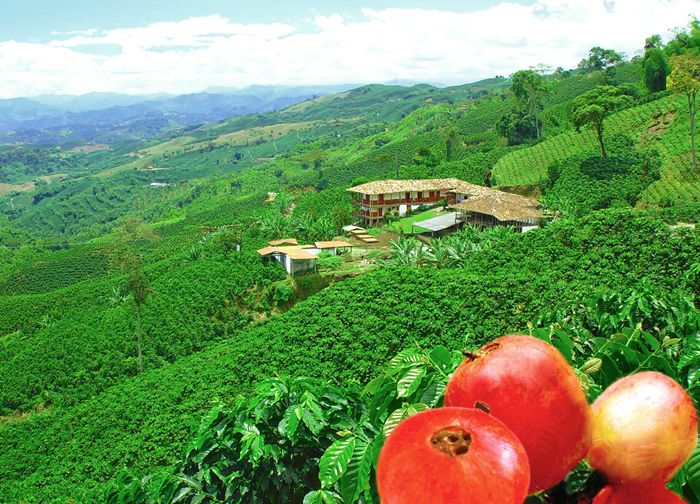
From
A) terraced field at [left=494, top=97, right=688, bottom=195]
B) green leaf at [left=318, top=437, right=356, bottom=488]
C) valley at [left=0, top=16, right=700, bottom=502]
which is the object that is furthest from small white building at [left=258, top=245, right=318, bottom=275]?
green leaf at [left=318, top=437, right=356, bottom=488]

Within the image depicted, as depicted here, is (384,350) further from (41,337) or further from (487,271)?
(41,337)

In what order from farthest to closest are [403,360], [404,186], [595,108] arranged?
[404,186] < [595,108] < [403,360]

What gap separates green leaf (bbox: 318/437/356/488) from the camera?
2000 millimetres

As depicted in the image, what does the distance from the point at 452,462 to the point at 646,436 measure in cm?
45

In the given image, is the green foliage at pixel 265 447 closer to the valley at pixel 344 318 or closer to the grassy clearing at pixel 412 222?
the valley at pixel 344 318

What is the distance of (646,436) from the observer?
1.00 m

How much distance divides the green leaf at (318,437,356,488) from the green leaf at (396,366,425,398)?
30 cm

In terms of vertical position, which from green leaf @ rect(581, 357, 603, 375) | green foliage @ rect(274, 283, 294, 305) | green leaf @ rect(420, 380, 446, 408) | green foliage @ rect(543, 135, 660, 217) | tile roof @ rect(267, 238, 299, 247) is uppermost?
green leaf @ rect(581, 357, 603, 375)

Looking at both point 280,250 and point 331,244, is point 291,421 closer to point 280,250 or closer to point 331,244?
point 280,250

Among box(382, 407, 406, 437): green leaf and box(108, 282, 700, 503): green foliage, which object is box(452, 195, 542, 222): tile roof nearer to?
box(108, 282, 700, 503): green foliage

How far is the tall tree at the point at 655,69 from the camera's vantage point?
40.9 meters

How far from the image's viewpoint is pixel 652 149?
104 ft

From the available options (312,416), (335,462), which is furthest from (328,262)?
(335,462)

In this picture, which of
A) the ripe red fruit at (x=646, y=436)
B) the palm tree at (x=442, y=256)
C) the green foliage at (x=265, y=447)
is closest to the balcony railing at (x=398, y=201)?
the palm tree at (x=442, y=256)
